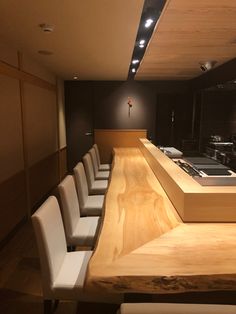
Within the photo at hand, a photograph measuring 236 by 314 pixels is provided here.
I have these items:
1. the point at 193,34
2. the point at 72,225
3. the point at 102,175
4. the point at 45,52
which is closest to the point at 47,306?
the point at 72,225

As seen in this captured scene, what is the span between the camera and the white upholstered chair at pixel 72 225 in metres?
2.28

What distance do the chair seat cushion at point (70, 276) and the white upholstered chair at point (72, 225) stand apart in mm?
309

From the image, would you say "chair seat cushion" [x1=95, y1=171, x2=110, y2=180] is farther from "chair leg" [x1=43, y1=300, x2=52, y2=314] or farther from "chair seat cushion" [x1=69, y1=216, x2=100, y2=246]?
"chair leg" [x1=43, y1=300, x2=52, y2=314]

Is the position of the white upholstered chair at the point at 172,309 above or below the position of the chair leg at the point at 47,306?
above

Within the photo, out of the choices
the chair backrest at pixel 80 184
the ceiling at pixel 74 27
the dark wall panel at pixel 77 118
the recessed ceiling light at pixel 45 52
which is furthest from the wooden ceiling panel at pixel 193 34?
the dark wall panel at pixel 77 118

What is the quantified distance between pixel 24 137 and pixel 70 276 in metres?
2.64

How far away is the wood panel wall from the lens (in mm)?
3273

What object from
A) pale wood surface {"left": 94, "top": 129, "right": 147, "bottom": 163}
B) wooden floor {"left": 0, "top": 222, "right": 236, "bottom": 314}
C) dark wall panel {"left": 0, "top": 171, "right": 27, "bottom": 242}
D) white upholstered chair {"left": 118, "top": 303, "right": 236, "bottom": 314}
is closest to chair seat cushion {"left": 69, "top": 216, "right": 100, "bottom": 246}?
wooden floor {"left": 0, "top": 222, "right": 236, "bottom": 314}

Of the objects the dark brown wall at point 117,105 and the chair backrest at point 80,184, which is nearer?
the chair backrest at point 80,184

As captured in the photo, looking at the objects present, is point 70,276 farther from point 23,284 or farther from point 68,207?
point 23,284

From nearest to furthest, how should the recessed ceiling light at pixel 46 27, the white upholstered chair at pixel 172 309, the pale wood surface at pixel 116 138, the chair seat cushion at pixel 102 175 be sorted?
1. the white upholstered chair at pixel 172 309
2. the recessed ceiling light at pixel 46 27
3. the chair seat cushion at pixel 102 175
4. the pale wood surface at pixel 116 138

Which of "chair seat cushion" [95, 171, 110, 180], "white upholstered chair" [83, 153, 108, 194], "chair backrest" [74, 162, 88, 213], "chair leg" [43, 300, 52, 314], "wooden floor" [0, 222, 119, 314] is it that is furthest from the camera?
"chair seat cushion" [95, 171, 110, 180]

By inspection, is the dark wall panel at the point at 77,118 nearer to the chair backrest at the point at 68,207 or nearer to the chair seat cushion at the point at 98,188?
the chair seat cushion at the point at 98,188

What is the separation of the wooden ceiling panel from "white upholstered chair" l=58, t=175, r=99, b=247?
1590 mm
